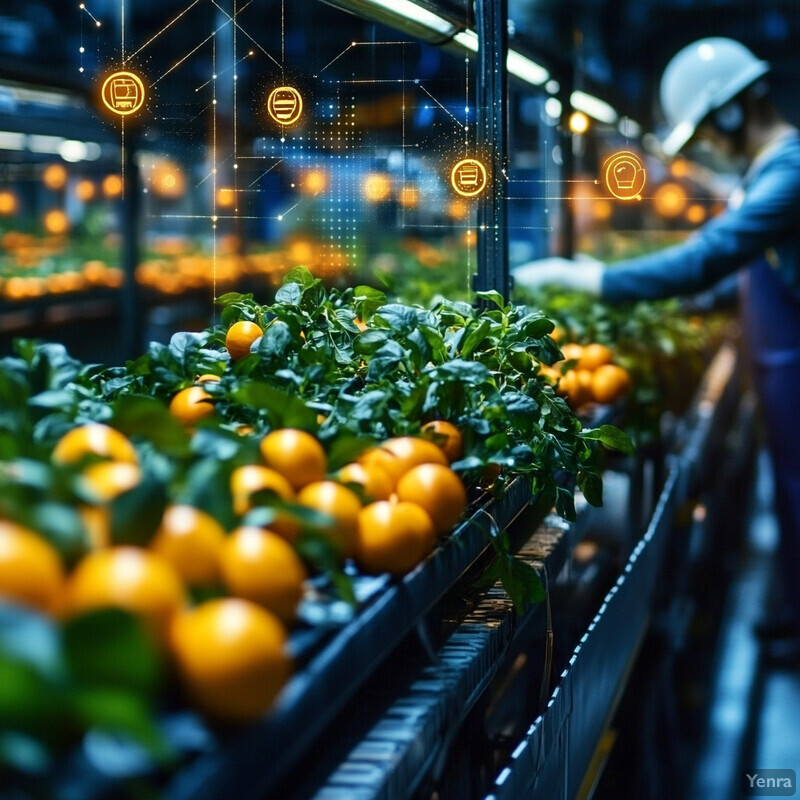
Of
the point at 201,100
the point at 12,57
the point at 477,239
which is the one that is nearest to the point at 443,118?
the point at 477,239

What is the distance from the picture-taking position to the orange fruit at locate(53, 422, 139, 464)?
47.8 inches

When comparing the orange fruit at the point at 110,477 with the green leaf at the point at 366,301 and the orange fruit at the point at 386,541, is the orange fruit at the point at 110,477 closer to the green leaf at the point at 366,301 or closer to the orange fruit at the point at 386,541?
the orange fruit at the point at 386,541

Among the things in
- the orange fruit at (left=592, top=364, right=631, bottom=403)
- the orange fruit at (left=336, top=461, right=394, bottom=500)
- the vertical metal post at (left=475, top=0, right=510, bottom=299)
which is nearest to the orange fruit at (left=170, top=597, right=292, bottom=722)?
the orange fruit at (left=336, top=461, right=394, bottom=500)

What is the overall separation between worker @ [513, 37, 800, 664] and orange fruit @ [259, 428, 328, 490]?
2.50 metres

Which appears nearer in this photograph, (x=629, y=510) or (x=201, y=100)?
(x=201, y=100)

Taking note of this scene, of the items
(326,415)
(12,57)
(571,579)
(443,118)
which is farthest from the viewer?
(12,57)

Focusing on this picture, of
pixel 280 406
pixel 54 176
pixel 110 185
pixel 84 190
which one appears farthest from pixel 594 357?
pixel 84 190

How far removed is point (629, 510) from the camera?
11.0 ft

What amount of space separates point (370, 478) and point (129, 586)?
1.88ft

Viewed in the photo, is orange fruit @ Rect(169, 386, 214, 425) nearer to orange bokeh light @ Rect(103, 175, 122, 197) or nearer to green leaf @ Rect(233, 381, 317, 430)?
green leaf @ Rect(233, 381, 317, 430)

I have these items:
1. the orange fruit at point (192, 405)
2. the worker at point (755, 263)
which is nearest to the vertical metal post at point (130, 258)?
the worker at point (755, 263)

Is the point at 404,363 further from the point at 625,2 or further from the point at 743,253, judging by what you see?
the point at 625,2

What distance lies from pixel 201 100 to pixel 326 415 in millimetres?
1262

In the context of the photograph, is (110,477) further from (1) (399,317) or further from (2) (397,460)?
(1) (399,317)
